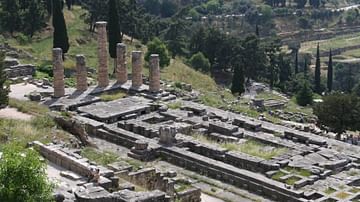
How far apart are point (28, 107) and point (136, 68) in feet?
31.8

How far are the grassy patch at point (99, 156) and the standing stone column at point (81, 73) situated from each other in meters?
10.8

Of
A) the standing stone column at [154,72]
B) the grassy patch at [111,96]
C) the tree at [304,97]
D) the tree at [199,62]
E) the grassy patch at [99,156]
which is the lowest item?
the tree at [304,97]

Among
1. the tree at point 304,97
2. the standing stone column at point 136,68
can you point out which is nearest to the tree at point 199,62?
the tree at point 304,97

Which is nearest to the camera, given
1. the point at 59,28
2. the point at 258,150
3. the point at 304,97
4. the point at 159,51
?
the point at 258,150

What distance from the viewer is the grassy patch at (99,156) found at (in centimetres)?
2875

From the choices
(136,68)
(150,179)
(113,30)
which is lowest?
(150,179)

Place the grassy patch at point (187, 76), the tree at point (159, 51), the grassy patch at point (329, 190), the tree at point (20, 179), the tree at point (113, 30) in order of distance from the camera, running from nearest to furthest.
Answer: the tree at point (20, 179) < the grassy patch at point (329, 190) < the tree at point (113, 30) < the grassy patch at point (187, 76) < the tree at point (159, 51)

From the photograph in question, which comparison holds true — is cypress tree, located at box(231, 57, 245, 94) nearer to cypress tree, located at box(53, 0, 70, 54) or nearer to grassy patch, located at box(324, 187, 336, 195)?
cypress tree, located at box(53, 0, 70, 54)

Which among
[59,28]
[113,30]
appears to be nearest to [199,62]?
[113,30]

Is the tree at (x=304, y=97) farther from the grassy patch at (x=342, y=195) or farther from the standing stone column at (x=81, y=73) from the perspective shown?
the grassy patch at (x=342, y=195)

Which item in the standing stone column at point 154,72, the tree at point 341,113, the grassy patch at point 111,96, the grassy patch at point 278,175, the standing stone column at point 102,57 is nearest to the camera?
the grassy patch at point 278,175

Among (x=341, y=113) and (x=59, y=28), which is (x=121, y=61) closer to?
(x=59, y=28)

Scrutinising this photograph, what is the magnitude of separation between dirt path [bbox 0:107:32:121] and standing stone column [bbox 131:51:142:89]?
1038 centimetres

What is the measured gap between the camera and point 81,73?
133 feet
